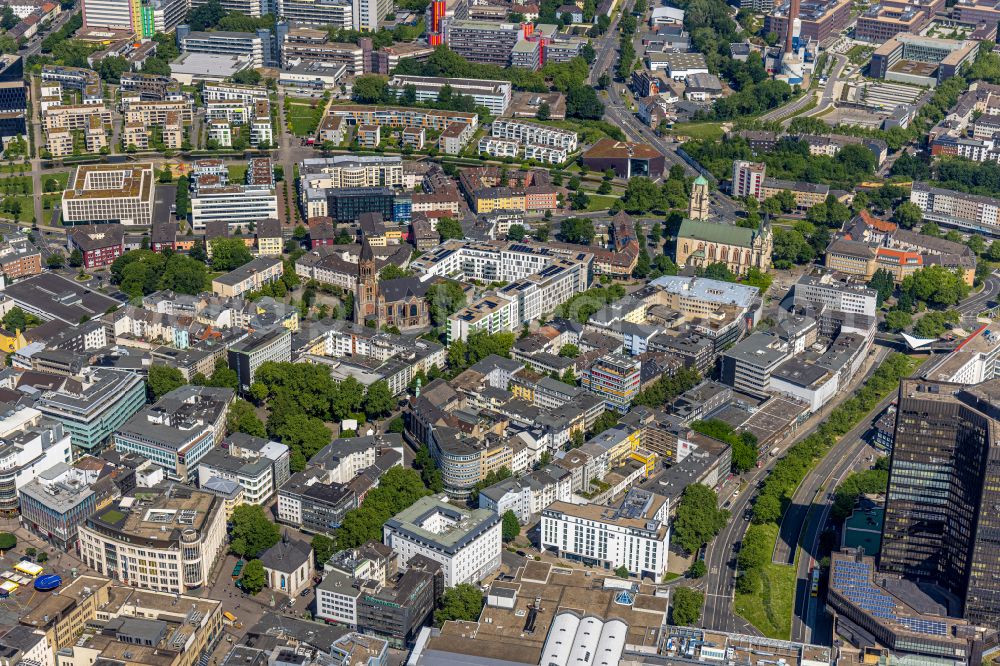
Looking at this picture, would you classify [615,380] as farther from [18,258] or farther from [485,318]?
[18,258]

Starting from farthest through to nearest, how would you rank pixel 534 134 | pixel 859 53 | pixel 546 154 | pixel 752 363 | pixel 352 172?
pixel 859 53 → pixel 534 134 → pixel 546 154 → pixel 352 172 → pixel 752 363

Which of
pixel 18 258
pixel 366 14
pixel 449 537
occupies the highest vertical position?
pixel 366 14

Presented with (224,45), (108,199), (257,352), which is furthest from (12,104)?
(257,352)

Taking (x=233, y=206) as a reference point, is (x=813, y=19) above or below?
above

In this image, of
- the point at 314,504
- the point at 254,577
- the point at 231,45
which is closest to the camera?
the point at 254,577

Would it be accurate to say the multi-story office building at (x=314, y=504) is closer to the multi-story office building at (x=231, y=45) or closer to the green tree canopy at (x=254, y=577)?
the green tree canopy at (x=254, y=577)

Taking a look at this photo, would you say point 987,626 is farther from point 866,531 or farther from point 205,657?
point 205,657

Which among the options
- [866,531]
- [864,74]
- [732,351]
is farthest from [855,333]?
[864,74]
